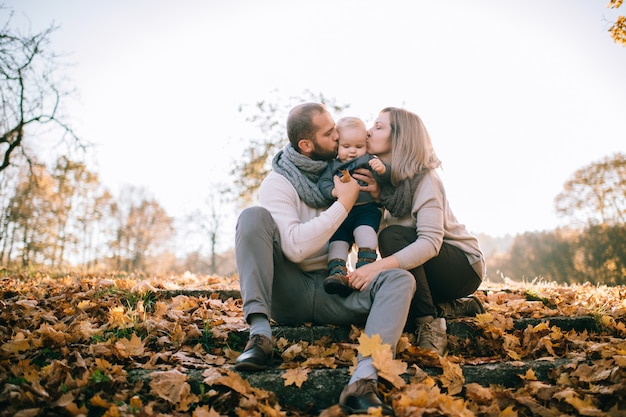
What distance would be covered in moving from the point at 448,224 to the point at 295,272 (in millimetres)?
1191

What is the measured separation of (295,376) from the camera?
240 cm

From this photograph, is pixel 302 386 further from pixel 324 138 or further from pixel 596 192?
pixel 596 192

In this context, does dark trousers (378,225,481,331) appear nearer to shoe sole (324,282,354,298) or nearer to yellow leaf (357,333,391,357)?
shoe sole (324,282,354,298)

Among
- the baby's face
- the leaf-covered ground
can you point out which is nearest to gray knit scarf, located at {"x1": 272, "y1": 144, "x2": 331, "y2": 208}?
the baby's face

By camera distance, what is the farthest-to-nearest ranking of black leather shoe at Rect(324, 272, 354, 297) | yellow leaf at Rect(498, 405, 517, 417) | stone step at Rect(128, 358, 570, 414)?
black leather shoe at Rect(324, 272, 354, 297), stone step at Rect(128, 358, 570, 414), yellow leaf at Rect(498, 405, 517, 417)

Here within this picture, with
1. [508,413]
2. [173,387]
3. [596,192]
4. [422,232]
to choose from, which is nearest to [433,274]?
[422,232]

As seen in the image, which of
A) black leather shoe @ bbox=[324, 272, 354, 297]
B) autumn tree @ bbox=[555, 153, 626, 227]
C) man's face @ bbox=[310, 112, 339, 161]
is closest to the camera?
black leather shoe @ bbox=[324, 272, 354, 297]

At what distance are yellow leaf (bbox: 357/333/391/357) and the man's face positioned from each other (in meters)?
1.59

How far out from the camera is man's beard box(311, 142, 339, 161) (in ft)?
11.2

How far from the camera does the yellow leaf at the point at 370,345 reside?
231 cm

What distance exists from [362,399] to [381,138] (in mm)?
1993

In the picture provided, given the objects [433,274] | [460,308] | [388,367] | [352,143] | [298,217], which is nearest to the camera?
Result: [388,367]

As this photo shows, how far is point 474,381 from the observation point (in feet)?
8.61

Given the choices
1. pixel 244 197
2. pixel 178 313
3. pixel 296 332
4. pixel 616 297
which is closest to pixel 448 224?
pixel 296 332
